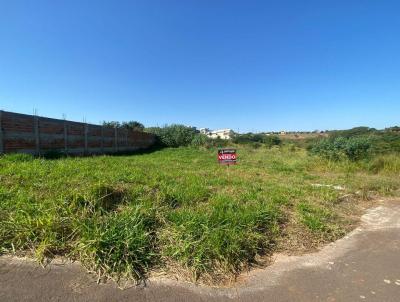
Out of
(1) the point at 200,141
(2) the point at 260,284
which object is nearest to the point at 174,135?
(1) the point at 200,141

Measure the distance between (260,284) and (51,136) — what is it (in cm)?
1037

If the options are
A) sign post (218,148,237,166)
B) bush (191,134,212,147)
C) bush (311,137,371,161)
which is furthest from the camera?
bush (191,134,212,147)

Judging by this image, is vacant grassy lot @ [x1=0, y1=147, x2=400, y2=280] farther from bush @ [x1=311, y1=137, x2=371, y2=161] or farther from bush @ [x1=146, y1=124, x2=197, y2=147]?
bush @ [x1=146, y1=124, x2=197, y2=147]

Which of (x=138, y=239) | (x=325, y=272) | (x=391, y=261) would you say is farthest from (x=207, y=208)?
(x=391, y=261)

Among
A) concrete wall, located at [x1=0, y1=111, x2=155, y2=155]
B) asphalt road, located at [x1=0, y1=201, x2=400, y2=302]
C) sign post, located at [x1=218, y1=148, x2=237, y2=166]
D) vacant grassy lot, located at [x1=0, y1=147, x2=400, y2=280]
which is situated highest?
concrete wall, located at [x1=0, y1=111, x2=155, y2=155]

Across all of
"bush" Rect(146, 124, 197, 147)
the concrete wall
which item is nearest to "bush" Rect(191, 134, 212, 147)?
"bush" Rect(146, 124, 197, 147)

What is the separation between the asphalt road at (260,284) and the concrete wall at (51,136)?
7.23 m

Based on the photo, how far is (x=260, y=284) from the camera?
8.30 ft

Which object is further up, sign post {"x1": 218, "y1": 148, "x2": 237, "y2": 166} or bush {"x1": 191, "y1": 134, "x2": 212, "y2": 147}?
bush {"x1": 191, "y1": 134, "x2": 212, "y2": 147}

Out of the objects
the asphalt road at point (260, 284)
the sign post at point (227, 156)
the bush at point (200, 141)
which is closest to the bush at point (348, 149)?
the sign post at point (227, 156)

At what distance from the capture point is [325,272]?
277 cm

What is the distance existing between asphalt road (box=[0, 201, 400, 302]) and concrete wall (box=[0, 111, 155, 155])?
7.23 m

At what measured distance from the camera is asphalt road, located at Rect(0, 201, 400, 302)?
2211 millimetres

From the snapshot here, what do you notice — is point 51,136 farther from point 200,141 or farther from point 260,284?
point 200,141
